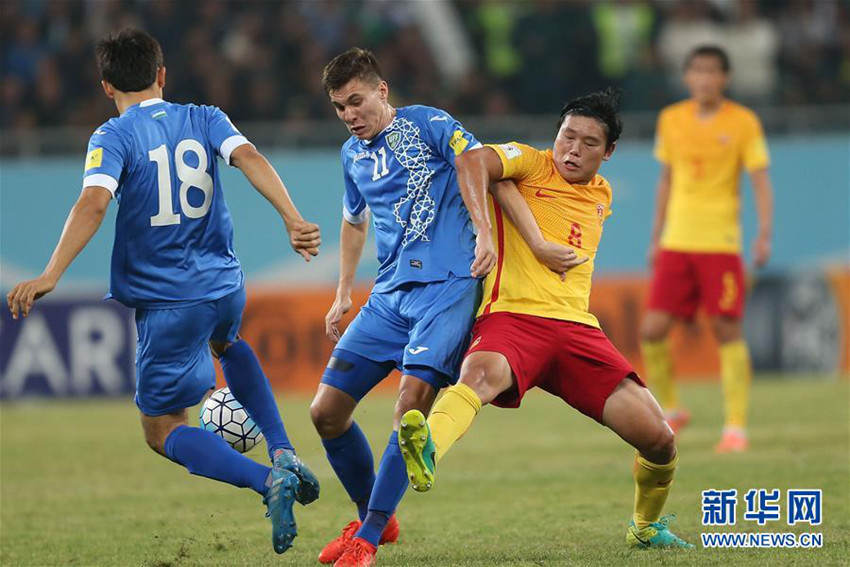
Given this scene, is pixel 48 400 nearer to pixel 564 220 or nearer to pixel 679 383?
pixel 679 383

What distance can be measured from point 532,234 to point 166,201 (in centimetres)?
169

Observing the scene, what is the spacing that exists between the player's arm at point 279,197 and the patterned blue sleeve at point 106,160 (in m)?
0.51

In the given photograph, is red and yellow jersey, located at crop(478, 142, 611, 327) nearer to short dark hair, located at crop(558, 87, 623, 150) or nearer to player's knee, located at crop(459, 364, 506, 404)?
short dark hair, located at crop(558, 87, 623, 150)

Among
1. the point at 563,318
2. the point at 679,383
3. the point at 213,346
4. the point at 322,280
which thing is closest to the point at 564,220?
the point at 563,318

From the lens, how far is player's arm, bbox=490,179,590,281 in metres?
6.07

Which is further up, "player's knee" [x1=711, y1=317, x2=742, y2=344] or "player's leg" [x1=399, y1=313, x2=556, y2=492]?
"player's knee" [x1=711, y1=317, x2=742, y2=344]

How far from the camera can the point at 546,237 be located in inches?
246

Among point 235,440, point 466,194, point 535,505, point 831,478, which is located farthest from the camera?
point 831,478

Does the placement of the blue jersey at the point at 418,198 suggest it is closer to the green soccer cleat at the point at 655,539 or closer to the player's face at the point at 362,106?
the player's face at the point at 362,106

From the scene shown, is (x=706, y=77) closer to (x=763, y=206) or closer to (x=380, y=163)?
(x=763, y=206)

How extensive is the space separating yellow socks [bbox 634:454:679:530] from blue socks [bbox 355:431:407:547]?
118cm

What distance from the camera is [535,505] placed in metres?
7.88

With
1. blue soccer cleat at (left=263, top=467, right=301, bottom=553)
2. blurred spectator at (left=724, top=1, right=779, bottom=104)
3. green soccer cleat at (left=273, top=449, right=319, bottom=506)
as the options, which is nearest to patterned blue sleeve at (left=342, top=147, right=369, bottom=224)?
green soccer cleat at (left=273, top=449, right=319, bottom=506)

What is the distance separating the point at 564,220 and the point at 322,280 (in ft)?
36.7
